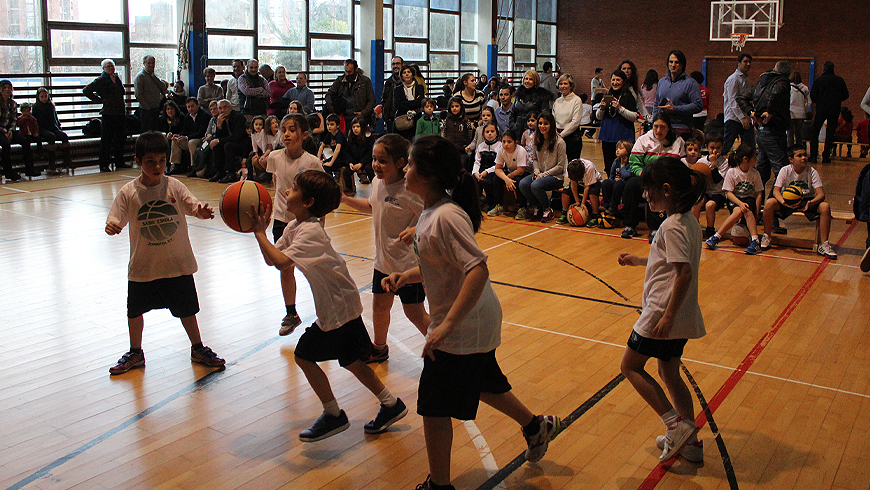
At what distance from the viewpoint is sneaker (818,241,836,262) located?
7.57 meters

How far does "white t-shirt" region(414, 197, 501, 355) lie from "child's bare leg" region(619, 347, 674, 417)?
2.57 ft

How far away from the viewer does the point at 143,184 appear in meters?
4.36

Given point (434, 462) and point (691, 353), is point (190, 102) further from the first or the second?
point (434, 462)

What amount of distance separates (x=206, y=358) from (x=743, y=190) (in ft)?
19.2

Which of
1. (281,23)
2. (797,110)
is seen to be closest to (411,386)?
(797,110)

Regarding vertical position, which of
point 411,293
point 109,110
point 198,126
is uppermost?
point 109,110

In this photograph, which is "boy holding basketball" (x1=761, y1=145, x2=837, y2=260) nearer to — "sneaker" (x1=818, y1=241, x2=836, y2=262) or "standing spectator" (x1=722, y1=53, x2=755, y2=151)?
"sneaker" (x1=818, y1=241, x2=836, y2=262)

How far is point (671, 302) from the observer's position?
125 inches

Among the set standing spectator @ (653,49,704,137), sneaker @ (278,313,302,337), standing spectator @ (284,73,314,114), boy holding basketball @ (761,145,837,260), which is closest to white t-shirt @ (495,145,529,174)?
standing spectator @ (653,49,704,137)

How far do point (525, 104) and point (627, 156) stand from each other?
1982mm

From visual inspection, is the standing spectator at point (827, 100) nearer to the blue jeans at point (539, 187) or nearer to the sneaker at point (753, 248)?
the blue jeans at point (539, 187)

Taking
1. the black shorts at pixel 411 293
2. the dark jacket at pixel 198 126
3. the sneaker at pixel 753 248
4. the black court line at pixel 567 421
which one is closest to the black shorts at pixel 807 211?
the sneaker at pixel 753 248

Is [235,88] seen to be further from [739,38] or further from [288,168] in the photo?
[739,38]

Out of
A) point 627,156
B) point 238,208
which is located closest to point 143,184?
point 238,208
